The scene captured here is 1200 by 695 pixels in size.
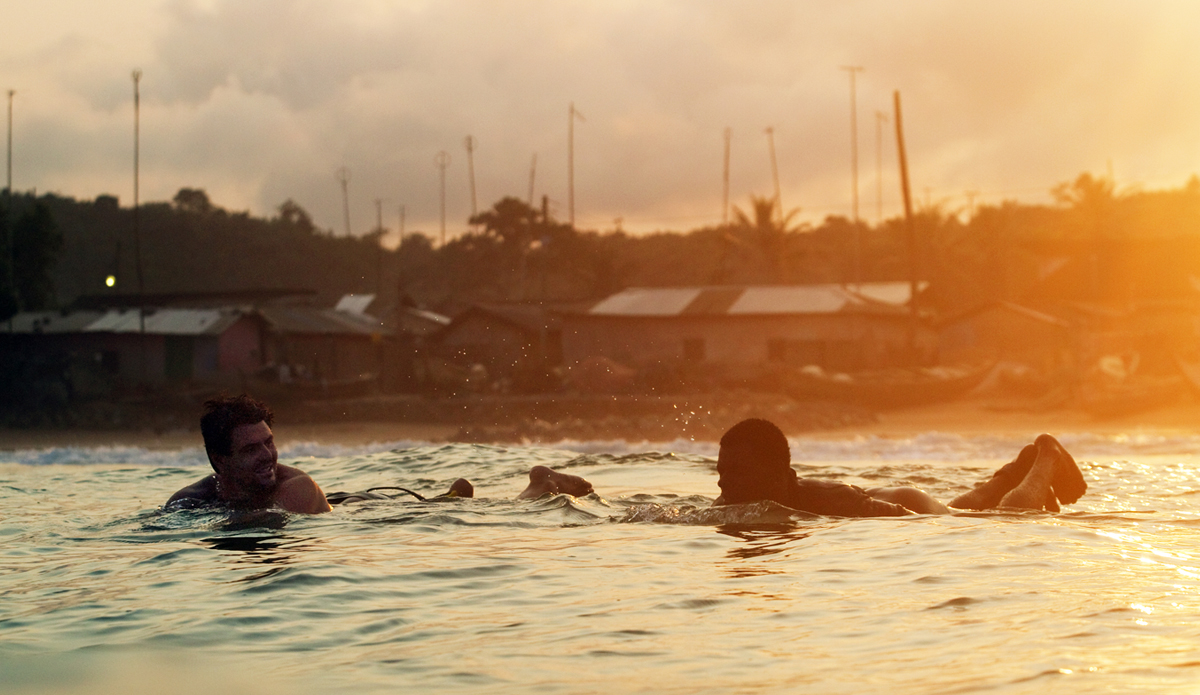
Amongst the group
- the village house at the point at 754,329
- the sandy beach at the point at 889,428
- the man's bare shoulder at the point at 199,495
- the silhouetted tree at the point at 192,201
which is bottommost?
the sandy beach at the point at 889,428

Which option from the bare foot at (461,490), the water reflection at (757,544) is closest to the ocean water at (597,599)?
the water reflection at (757,544)

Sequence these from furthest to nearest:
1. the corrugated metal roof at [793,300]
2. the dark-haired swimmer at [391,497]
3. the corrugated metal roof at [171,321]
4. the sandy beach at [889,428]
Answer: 1. the corrugated metal roof at [171,321]
2. the corrugated metal roof at [793,300]
3. the sandy beach at [889,428]
4. the dark-haired swimmer at [391,497]

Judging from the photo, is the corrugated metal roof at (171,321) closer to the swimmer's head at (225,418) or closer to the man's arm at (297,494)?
the man's arm at (297,494)

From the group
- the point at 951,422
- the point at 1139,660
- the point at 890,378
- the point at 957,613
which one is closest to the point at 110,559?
the point at 957,613

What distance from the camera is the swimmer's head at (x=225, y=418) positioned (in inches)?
283

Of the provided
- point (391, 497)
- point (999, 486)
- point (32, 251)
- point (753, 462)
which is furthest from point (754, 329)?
point (753, 462)

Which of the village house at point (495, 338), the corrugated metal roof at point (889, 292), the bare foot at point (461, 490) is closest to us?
the bare foot at point (461, 490)

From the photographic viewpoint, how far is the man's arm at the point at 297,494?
779cm

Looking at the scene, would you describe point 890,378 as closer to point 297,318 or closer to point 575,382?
point 575,382

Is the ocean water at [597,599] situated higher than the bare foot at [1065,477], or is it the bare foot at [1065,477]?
the bare foot at [1065,477]

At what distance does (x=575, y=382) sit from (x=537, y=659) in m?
29.9

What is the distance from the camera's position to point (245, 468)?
737 cm

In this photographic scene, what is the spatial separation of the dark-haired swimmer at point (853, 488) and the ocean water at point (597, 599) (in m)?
0.21

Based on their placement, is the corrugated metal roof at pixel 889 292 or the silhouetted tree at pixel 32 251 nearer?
the corrugated metal roof at pixel 889 292
